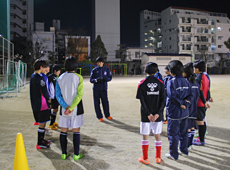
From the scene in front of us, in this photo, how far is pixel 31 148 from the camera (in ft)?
12.1

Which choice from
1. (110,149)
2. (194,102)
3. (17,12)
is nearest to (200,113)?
(194,102)

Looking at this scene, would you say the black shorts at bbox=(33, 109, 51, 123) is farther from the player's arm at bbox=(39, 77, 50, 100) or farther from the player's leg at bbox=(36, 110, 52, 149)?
the player's arm at bbox=(39, 77, 50, 100)

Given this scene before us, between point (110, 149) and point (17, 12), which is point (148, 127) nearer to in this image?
point (110, 149)

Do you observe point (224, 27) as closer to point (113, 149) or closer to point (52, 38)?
point (52, 38)

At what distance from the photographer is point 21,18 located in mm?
51844

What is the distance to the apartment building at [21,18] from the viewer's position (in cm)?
4747

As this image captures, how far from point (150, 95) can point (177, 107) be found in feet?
1.62

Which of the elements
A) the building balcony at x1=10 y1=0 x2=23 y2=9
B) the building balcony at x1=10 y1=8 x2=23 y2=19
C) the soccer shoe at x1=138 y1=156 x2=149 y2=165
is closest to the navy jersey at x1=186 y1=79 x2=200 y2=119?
the soccer shoe at x1=138 y1=156 x2=149 y2=165

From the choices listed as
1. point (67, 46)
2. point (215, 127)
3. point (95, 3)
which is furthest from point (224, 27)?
point (215, 127)

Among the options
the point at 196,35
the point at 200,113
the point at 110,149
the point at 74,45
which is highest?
the point at 196,35

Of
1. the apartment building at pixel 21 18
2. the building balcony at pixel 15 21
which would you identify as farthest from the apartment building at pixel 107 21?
the building balcony at pixel 15 21

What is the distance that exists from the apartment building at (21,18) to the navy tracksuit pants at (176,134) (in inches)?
1819

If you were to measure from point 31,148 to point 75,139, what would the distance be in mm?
1071

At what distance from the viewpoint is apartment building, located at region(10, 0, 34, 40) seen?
47.5 m
